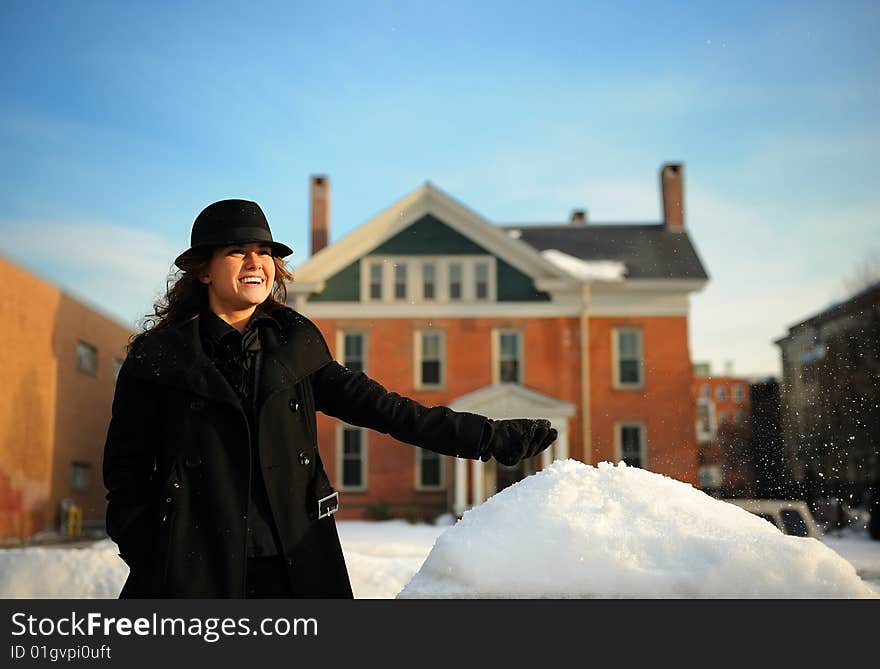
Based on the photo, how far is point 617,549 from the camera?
1980 millimetres

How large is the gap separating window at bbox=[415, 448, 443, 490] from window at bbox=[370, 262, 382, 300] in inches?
108

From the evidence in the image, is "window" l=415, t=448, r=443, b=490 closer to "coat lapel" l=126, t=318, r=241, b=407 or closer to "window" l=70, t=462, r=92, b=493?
"window" l=70, t=462, r=92, b=493

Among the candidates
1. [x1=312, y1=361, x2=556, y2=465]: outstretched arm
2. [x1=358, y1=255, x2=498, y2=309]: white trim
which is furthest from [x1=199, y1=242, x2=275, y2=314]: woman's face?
[x1=358, y1=255, x2=498, y2=309]: white trim

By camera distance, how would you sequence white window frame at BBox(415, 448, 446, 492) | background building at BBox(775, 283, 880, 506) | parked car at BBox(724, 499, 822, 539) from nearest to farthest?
parked car at BBox(724, 499, 822, 539) → background building at BBox(775, 283, 880, 506) → white window frame at BBox(415, 448, 446, 492)

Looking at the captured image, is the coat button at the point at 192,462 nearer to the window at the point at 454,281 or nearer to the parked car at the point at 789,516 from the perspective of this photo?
the parked car at the point at 789,516

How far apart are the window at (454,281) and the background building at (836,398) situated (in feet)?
18.0

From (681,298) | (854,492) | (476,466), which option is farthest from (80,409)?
(854,492)

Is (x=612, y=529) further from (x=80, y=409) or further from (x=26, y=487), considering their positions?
(x=80, y=409)

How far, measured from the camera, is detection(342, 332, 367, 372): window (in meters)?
15.3

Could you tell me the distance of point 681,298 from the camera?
53.1 ft

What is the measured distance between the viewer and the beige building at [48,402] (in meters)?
12.6

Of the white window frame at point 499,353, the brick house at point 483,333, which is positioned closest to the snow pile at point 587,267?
the brick house at point 483,333
